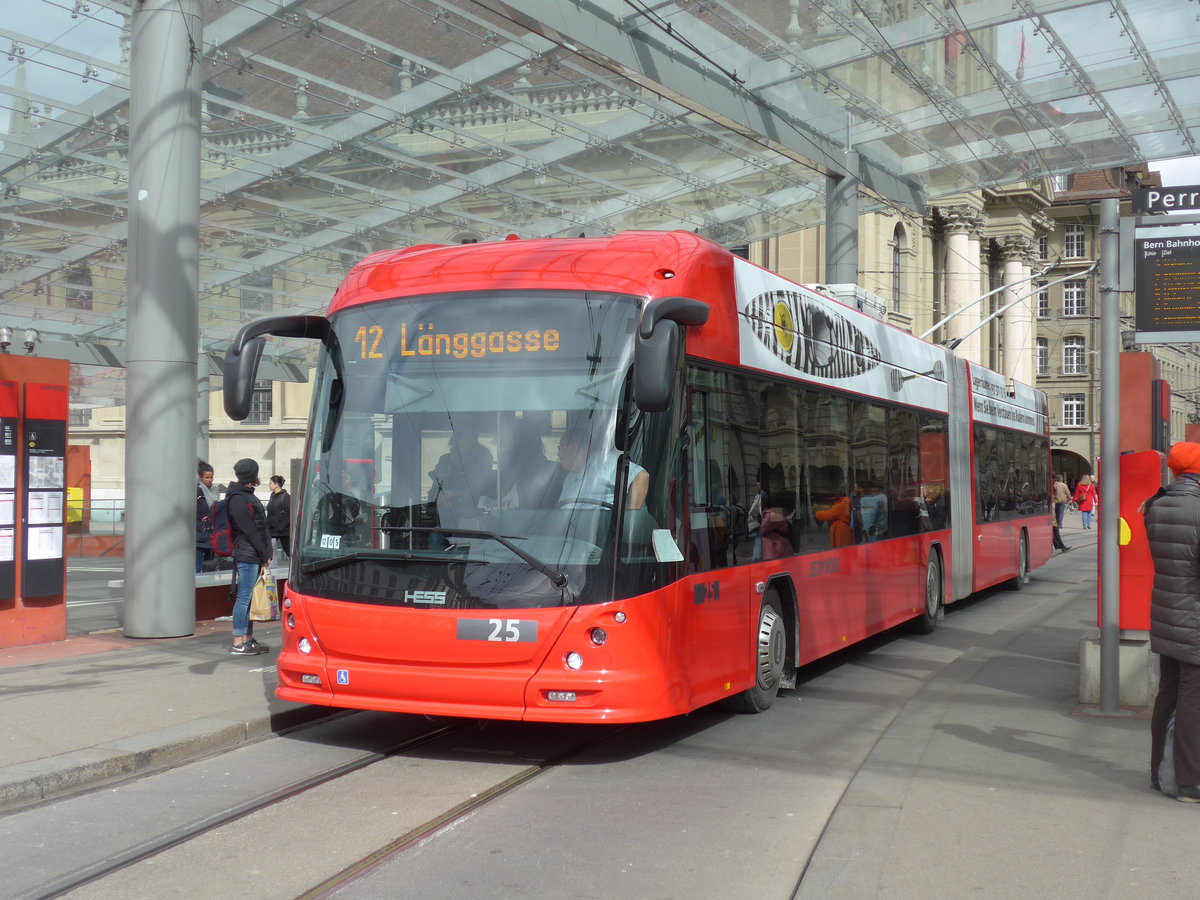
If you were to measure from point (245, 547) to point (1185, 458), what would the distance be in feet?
24.6

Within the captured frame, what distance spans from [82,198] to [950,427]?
41.7 ft

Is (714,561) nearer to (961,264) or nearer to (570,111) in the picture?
(570,111)

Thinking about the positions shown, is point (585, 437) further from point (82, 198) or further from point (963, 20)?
point (82, 198)

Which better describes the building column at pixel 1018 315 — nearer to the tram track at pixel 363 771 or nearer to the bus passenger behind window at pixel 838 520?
the bus passenger behind window at pixel 838 520

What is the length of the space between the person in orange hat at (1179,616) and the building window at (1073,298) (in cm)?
7906

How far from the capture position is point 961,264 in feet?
181

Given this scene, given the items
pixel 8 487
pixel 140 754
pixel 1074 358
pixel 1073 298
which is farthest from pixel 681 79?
pixel 1073 298

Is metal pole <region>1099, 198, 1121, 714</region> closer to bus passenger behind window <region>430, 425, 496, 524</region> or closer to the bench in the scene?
bus passenger behind window <region>430, 425, 496, 524</region>

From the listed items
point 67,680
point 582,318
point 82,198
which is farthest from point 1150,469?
point 82,198

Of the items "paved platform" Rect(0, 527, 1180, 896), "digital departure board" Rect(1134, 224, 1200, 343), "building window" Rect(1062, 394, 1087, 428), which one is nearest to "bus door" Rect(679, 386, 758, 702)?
"paved platform" Rect(0, 527, 1180, 896)

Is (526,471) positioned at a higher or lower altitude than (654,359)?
lower

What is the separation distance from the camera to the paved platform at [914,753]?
5648 millimetres

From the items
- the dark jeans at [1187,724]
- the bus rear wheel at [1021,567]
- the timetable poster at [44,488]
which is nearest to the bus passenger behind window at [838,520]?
the dark jeans at [1187,724]

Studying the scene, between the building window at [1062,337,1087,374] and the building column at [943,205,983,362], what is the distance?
1174 inches
